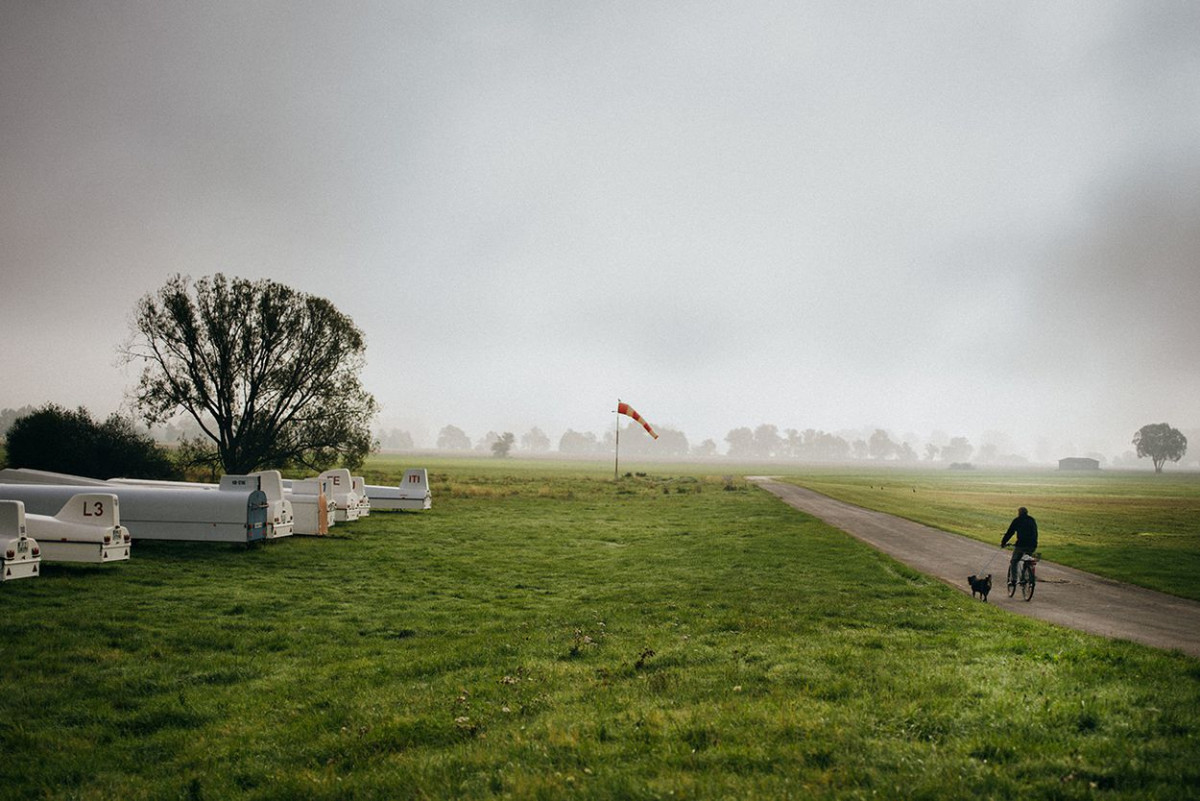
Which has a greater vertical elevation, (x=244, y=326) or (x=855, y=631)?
(x=244, y=326)

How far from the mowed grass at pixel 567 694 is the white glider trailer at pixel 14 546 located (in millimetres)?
680

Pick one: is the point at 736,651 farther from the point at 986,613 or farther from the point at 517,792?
the point at 986,613

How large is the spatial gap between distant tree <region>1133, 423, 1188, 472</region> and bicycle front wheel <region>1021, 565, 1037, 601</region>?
185768 millimetres

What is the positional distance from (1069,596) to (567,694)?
16148 mm

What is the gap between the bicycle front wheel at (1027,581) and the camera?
1638 centimetres

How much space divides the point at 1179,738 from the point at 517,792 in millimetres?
6847

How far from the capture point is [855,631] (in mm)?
11953

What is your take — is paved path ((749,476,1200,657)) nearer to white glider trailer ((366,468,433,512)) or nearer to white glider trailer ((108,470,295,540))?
white glider trailer ((108,470,295,540))

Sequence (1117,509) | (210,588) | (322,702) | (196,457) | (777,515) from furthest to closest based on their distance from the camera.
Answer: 1. (1117,509)
2. (196,457)
3. (777,515)
4. (210,588)
5. (322,702)

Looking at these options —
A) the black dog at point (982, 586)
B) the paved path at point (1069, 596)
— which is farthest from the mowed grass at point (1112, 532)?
the black dog at point (982, 586)

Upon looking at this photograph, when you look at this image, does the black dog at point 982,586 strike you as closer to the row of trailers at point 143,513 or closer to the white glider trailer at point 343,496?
the row of trailers at point 143,513

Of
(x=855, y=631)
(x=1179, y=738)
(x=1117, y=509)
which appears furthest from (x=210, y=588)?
(x=1117, y=509)

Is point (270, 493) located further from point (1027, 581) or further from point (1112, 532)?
point (1112, 532)

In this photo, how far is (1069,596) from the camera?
56.2 feet
